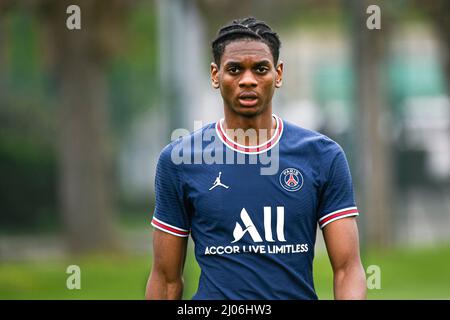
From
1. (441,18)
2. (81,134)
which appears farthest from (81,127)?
(441,18)

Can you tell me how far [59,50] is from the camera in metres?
19.4

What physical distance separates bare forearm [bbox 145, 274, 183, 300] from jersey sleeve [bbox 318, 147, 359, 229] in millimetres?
763

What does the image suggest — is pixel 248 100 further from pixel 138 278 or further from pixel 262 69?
pixel 138 278

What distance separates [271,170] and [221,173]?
233mm

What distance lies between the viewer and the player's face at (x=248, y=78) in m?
4.89

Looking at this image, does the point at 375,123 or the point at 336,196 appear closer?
the point at 336,196

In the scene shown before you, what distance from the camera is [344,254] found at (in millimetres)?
4887

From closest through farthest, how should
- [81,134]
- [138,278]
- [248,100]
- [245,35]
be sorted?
1. [248,100]
2. [245,35]
3. [138,278]
4. [81,134]

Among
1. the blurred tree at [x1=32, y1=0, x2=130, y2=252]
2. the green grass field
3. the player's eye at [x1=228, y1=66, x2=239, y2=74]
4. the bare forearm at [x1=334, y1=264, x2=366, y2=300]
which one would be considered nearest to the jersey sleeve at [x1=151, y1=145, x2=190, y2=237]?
the player's eye at [x1=228, y1=66, x2=239, y2=74]

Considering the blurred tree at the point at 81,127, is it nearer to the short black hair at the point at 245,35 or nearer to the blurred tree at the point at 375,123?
the blurred tree at the point at 375,123

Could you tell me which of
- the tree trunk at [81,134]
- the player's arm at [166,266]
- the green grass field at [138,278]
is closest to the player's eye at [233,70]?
the player's arm at [166,266]

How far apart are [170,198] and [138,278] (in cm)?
1003
